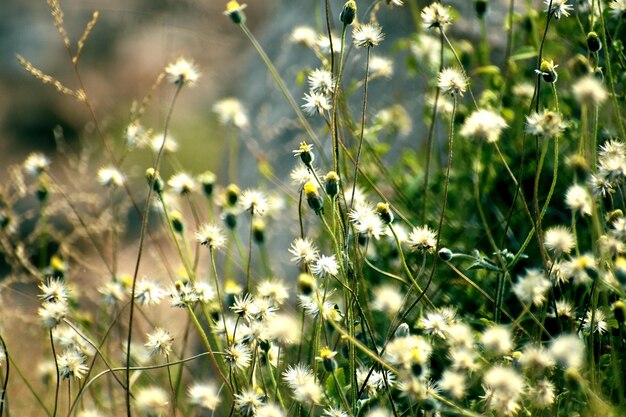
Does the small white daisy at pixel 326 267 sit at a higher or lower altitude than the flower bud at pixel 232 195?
lower

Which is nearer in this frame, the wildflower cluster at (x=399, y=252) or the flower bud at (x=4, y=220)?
the wildflower cluster at (x=399, y=252)

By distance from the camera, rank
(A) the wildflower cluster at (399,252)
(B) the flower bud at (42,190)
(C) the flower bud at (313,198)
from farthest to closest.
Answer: (B) the flower bud at (42,190) < (C) the flower bud at (313,198) < (A) the wildflower cluster at (399,252)

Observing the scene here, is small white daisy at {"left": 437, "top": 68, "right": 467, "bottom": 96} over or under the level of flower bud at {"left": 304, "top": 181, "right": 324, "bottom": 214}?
over

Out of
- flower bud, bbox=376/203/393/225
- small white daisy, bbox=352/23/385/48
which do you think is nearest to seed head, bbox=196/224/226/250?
flower bud, bbox=376/203/393/225

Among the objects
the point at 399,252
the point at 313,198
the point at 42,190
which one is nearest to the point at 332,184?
the point at 313,198

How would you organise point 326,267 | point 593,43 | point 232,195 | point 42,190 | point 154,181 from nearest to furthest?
1. point 326,267
2. point 593,43
3. point 154,181
4. point 232,195
5. point 42,190

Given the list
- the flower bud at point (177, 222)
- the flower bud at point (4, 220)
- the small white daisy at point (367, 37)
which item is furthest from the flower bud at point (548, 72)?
the flower bud at point (4, 220)

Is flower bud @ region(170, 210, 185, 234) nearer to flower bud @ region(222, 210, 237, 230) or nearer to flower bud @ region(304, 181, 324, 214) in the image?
flower bud @ region(222, 210, 237, 230)

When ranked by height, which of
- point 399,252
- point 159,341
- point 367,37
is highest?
point 367,37

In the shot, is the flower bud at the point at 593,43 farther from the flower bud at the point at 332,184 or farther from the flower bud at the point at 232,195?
the flower bud at the point at 232,195

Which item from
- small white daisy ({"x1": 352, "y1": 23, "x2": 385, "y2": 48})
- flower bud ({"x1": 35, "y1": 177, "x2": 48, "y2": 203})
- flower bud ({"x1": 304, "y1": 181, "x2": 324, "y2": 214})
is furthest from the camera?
flower bud ({"x1": 35, "y1": 177, "x2": 48, "y2": 203})

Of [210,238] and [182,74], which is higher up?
[182,74]

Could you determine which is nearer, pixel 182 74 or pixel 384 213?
pixel 384 213

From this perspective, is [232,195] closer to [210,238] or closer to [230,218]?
[230,218]
